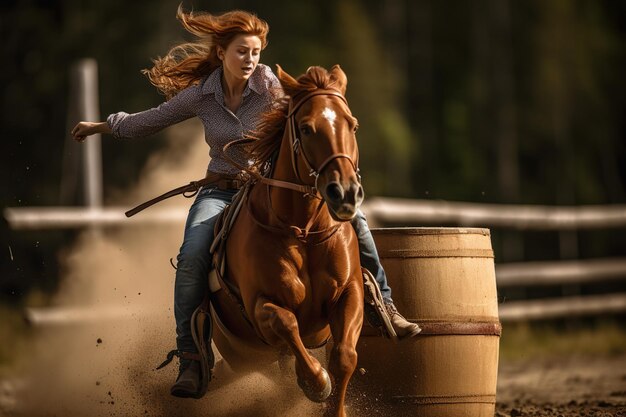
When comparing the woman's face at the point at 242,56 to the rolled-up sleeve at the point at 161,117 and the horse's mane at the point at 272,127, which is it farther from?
the horse's mane at the point at 272,127

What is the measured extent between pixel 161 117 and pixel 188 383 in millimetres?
1376

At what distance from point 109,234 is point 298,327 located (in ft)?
16.3

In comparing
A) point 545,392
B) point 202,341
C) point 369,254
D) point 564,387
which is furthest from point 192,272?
point 564,387

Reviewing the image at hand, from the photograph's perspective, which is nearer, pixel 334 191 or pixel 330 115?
pixel 334 191

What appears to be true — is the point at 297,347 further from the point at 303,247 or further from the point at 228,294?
the point at 228,294

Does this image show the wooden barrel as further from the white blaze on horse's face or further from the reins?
the white blaze on horse's face

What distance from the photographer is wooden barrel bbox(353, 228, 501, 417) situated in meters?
6.38

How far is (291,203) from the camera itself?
19.0 feet

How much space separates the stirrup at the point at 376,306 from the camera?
612cm

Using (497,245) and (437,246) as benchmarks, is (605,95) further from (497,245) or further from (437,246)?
(437,246)

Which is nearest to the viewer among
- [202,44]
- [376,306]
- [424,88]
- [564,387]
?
[376,306]

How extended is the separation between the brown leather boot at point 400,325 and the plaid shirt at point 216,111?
109 cm

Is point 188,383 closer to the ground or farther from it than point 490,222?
closer to the ground

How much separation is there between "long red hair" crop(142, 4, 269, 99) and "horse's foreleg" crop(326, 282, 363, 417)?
4.93ft
